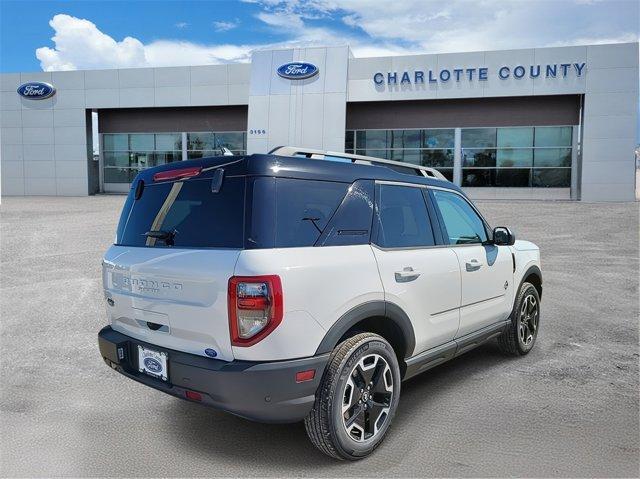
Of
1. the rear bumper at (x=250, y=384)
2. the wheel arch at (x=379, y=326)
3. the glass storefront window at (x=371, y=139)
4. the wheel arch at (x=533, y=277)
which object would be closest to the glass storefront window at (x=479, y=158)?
the glass storefront window at (x=371, y=139)

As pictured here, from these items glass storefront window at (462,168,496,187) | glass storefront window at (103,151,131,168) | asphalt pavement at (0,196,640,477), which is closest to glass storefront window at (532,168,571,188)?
glass storefront window at (462,168,496,187)

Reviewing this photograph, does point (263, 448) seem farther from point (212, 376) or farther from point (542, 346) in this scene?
point (542, 346)

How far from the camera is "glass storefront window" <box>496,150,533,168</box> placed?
25891mm

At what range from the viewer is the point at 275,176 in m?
2.94

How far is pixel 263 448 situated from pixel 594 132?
84.7ft

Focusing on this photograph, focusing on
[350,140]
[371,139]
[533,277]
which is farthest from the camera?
[350,140]

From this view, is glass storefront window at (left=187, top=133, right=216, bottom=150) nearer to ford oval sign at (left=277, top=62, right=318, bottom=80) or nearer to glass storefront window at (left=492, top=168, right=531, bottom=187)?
ford oval sign at (left=277, top=62, right=318, bottom=80)

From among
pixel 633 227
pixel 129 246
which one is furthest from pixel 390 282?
pixel 633 227

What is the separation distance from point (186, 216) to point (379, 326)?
1468 mm

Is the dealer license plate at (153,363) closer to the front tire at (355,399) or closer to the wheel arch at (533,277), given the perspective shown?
the front tire at (355,399)

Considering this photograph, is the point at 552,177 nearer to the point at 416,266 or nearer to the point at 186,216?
the point at 416,266

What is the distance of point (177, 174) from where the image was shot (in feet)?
11.1

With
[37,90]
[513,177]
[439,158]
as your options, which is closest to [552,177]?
[513,177]

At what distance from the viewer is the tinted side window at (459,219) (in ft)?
13.7
